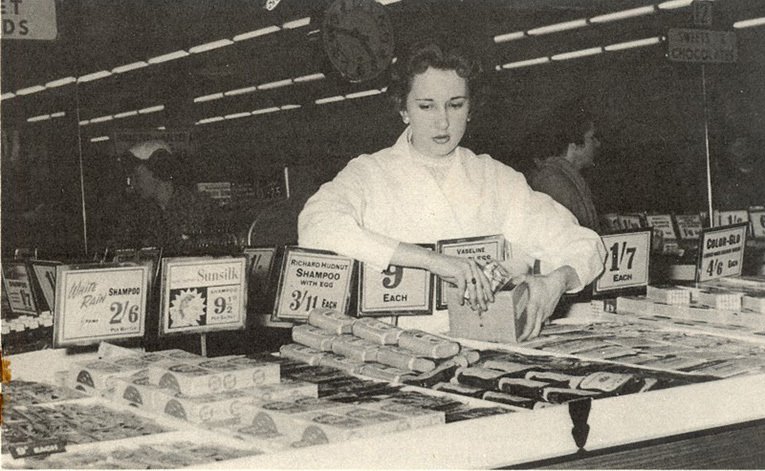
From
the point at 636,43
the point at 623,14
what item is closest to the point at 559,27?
the point at 623,14

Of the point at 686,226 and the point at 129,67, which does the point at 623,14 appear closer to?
the point at 686,226

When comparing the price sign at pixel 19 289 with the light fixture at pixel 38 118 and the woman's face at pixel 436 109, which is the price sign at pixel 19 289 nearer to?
the light fixture at pixel 38 118

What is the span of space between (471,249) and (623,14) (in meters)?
7.24

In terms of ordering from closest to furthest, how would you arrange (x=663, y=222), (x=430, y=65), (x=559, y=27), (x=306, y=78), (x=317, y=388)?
1. (x=317, y=388)
2. (x=430, y=65)
3. (x=306, y=78)
4. (x=663, y=222)
5. (x=559, y=27)

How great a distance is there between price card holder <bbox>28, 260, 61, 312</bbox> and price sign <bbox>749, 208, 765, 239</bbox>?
20.1 ft

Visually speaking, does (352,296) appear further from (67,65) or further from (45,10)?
(67,65)

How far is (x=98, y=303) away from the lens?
2.17 metres

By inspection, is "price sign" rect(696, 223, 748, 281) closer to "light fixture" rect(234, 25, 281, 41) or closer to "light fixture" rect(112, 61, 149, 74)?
"light fixture" rect(234, 25, 281, 41)

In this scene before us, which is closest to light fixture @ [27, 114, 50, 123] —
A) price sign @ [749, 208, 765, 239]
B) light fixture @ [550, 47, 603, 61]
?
price sign @ [749, 208, 765, 239]

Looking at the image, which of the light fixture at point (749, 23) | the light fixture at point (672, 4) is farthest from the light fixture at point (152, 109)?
the light fixture at point (749, 23)

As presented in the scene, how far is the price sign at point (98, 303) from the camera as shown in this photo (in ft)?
6.93

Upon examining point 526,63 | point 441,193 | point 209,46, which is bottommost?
point 441,193

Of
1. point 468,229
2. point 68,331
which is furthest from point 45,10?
point 468,229

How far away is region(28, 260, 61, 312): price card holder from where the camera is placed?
2.47 m
